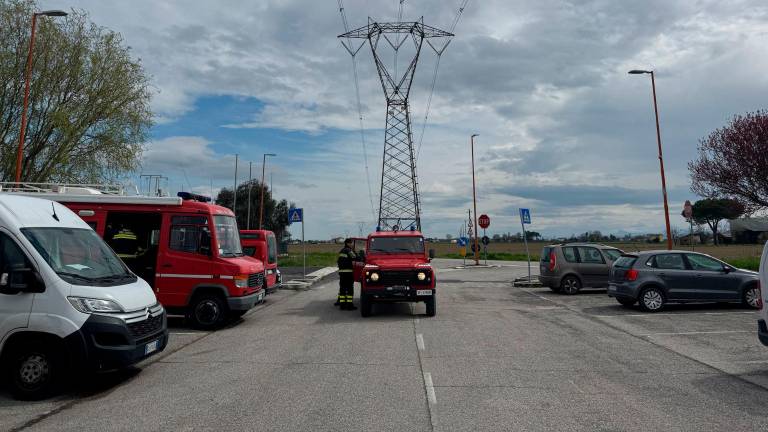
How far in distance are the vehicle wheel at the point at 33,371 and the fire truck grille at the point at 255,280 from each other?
5997 mm

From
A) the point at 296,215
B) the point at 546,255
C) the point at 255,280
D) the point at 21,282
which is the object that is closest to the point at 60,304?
the point at 21,282

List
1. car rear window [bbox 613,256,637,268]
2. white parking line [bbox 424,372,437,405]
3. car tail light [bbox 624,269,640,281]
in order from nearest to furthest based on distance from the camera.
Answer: white parking line [bbox 424,372,437,405], car tail light [bbox 624,269,640,281], car rear window [bbox 613,256,637,268]

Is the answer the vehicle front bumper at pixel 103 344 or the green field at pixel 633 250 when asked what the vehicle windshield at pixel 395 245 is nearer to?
the green field at pixel 633 250

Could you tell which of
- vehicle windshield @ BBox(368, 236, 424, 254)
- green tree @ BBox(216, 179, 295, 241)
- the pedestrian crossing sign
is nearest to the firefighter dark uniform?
vehicle windshield @ BBox(368, 236, 424, 254)

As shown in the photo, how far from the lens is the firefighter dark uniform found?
14977 millimetres

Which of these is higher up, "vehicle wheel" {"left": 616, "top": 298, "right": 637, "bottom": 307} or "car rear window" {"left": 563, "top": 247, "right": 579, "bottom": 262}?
"car rear window" {"left": 563, "top": 247, "right": 579, "bottom": 262}

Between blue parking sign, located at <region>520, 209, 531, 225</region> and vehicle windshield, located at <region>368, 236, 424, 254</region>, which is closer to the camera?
vehicle windshield, located at <region>368, 236, 424, 254</region>

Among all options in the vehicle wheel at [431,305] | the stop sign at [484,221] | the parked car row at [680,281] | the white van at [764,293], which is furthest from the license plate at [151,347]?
the stop sign at [484,221]

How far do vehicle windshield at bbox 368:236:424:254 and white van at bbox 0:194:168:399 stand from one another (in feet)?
26.6

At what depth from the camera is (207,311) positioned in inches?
480

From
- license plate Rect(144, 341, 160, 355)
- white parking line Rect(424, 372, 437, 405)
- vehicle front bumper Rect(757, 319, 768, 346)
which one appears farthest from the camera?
vehicle front bumper Rect(757, 319, 768, 346)

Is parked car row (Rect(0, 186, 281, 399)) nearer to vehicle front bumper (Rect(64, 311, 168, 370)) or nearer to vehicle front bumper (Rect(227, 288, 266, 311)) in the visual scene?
vehicle front bumper (Rect(64, 311, 168, 370))

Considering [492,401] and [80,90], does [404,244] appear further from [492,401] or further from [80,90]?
[80,90]

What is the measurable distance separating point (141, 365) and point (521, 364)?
213 inches
